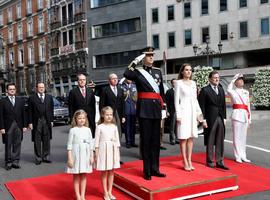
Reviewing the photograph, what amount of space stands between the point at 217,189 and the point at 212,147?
5.91 feet

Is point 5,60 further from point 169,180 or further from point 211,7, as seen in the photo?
point 169,180

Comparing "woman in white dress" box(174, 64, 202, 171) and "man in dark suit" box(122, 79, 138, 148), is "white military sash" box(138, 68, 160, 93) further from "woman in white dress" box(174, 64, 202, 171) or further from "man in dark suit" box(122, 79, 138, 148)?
"man in dark suit" box(122, 79, 138, 148)

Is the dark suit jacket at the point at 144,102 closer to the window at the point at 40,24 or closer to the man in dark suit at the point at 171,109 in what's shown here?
the man in dark suit at the point at 171,109

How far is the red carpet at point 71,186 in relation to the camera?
6.43 m

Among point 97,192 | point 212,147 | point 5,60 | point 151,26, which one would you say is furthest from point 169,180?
point 5,60

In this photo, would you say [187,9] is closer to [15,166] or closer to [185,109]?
[15,166]

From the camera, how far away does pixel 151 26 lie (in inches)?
1751

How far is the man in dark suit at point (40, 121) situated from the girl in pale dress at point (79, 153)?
3.50m

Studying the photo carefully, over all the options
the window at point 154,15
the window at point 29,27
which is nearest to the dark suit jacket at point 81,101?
the window at point 154,15

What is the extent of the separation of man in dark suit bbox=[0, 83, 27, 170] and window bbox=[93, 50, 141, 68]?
117 feet

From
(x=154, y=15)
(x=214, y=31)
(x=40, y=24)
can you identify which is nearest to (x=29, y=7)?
(x=40, y=24)

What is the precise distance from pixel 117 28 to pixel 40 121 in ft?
124

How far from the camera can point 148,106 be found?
662 centimetres

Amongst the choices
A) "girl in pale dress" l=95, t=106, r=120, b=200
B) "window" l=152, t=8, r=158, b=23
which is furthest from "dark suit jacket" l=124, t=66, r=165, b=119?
"window" l=152, t=8, r=158, b=23
